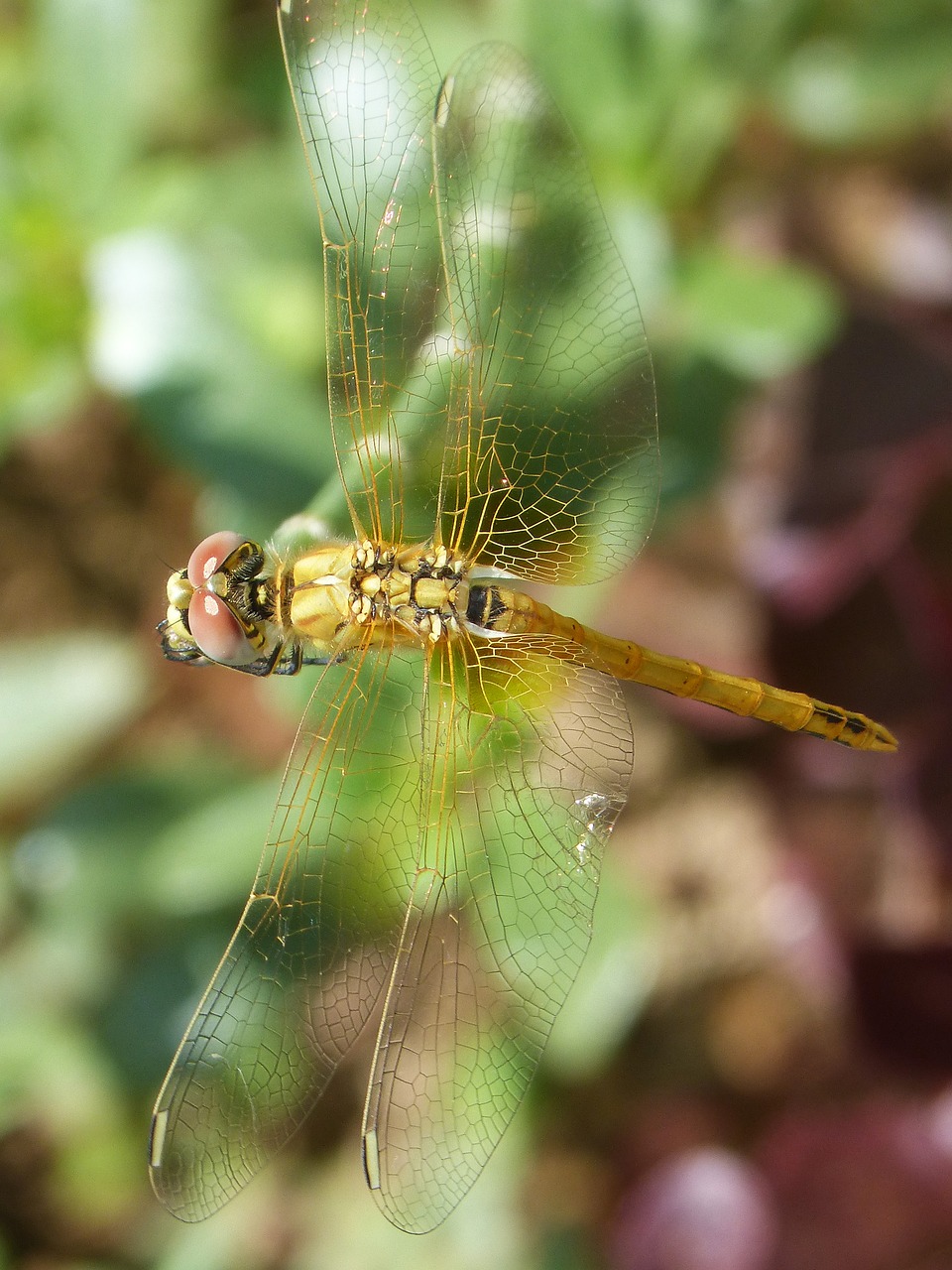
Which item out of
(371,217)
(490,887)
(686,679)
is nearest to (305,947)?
(490,887)

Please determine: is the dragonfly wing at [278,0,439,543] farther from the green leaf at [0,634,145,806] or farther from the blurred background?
the green leaf at [0,634,145,806]

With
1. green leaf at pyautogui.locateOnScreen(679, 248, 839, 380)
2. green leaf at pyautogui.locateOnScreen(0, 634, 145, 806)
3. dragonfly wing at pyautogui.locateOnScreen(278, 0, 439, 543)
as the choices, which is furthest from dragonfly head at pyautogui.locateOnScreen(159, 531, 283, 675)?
green leaf at pyautogui.locateOnScreen(679, 248, 839, 380)

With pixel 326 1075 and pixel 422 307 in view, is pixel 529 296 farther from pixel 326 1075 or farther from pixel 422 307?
pixel 326 1075

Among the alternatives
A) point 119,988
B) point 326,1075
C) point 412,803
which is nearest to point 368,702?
point 412,803

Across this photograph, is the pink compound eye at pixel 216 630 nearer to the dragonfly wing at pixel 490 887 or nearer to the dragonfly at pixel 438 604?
the dragonfly at pixel 438 604

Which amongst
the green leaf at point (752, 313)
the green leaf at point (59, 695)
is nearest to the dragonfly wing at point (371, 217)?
the green leaf at point (752, 313)

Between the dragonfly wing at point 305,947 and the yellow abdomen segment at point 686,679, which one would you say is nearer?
the dragonfly wing at point 305,947
